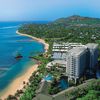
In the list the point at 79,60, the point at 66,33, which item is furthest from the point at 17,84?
the point at 66,33

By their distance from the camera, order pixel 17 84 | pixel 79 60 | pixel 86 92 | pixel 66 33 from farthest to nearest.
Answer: pixel 66 33, pixel 17 84, pixel 79 60, pixel 86 92

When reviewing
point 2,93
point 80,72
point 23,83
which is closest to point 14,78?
point 23,83

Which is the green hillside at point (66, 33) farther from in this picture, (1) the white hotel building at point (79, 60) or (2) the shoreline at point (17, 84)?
(2) the shoreline at point (17, 84)

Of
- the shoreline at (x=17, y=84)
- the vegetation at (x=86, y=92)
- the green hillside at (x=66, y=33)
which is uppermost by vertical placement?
the vegetation at (x=86, y=92)

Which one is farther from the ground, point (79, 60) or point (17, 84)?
point (79, 60)

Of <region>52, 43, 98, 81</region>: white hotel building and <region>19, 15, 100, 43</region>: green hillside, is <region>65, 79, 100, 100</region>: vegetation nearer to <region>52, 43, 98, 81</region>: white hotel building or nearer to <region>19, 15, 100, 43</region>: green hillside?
<region>52, 43, 98, 81</region>: white hotel building

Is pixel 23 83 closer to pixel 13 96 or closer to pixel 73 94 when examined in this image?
pixel 13 96

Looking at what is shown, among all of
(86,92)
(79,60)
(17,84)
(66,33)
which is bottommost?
(66,33)

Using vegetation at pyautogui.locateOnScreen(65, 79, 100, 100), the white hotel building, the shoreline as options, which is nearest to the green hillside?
the white hotel building

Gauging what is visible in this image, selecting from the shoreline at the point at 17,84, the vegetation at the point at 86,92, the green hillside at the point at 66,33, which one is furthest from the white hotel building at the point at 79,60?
the green hillside at the point at 66,33

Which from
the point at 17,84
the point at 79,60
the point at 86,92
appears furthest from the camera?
the point at 17,84

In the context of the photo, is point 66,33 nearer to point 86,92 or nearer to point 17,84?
point 17,84
